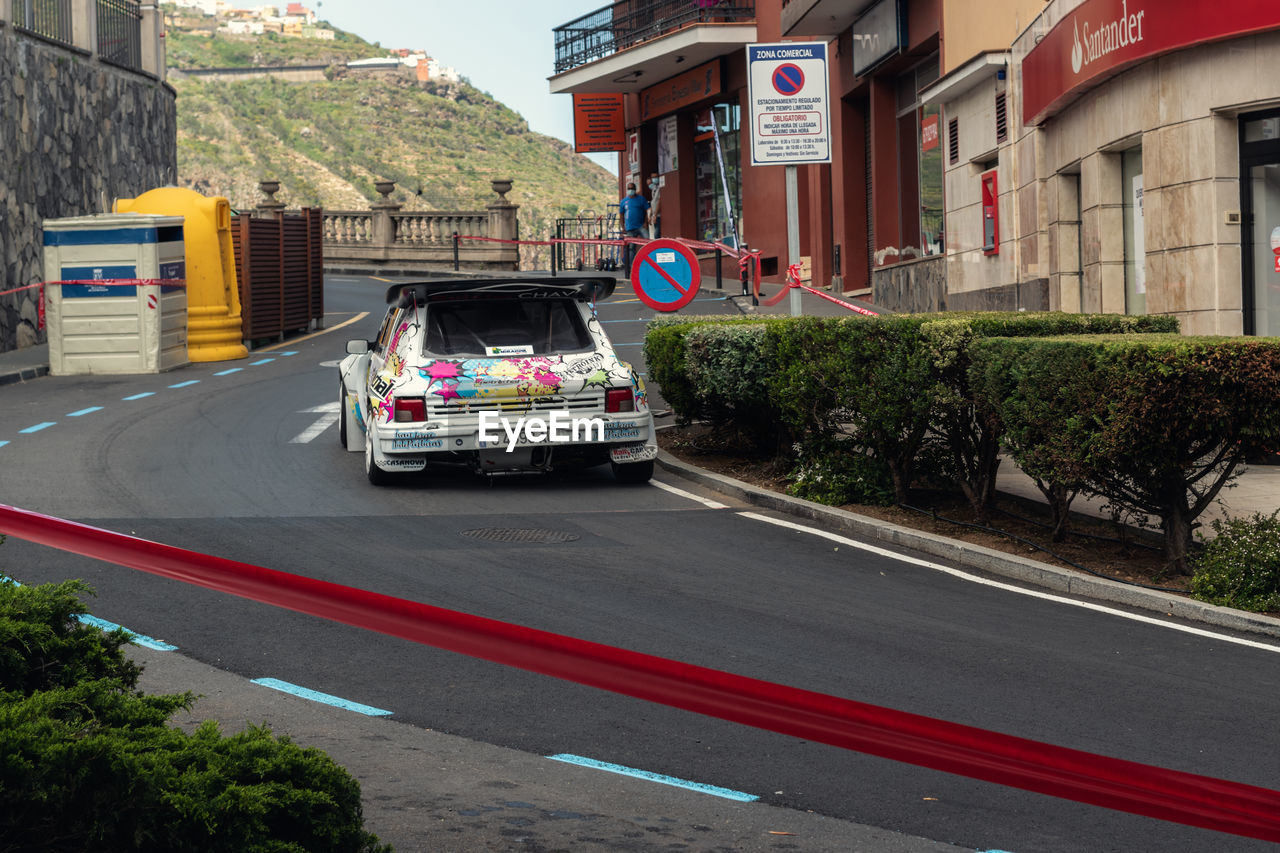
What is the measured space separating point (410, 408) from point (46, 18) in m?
19.6

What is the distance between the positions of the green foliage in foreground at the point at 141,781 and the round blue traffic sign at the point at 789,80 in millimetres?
11795

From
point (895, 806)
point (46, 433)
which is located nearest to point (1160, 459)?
point (895, 806)

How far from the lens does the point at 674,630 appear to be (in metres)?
7.69

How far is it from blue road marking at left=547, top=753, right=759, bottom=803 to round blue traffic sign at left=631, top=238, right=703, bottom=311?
11318 millimetres

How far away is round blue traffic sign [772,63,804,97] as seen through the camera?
14656 mm

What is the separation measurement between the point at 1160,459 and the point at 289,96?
5695 inches

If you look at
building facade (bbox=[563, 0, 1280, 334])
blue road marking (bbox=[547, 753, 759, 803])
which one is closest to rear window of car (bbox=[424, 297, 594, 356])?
building facade (bbox=[563, 0, 1280, 334])

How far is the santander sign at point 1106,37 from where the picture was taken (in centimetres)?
1462

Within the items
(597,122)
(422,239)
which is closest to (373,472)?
(422,239)

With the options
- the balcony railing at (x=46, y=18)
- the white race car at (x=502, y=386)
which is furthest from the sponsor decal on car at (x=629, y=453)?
the balcony railing at (x=46, y=18)

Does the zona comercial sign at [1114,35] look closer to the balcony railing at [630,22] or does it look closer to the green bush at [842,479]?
the green bush at [842,479]

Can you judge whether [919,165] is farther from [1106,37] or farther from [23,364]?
[23,364]

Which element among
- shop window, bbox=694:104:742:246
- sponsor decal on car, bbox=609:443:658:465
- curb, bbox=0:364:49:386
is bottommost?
sponsor decal on car, bbox=609:443:658:465

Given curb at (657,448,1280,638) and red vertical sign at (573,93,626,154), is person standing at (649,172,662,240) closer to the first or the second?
red vertical sign at (573,93,626,154)
